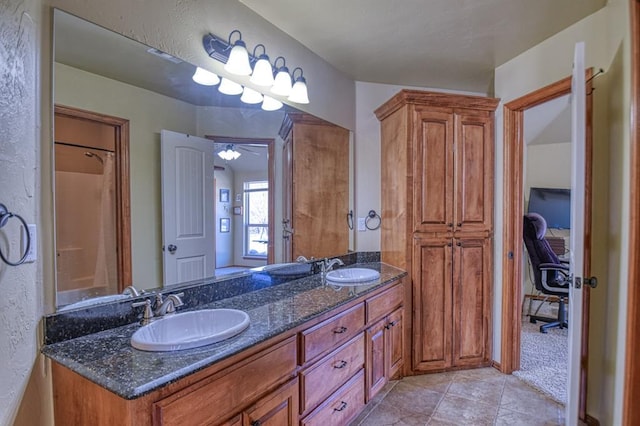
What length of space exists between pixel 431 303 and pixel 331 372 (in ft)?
4.04

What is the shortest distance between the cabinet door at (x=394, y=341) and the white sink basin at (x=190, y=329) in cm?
119

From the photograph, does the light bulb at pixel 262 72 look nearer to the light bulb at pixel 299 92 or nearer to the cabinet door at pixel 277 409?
the light bulb at pixel 299 92

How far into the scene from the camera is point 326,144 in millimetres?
2701

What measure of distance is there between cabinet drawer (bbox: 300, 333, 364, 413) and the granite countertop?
0.86 ft

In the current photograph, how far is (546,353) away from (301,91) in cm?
308

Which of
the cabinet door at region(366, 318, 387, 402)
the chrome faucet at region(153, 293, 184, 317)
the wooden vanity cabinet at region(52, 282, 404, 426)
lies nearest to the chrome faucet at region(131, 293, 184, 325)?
the chrome faucet at region(153, 293, 184, 317)

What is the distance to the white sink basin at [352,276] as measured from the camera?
218cm

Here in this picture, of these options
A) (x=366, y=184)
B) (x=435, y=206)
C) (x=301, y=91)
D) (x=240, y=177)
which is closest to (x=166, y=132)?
A: (x=240, y=177)

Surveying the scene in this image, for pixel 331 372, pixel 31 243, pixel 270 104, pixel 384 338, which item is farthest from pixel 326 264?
pixel 31 243

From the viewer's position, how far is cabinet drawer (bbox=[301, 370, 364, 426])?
5.19 ft

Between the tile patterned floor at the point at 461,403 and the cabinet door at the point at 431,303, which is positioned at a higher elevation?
the cabinet door at the point at 431,303

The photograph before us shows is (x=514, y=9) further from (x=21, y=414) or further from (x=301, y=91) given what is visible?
(x=21, y=414)

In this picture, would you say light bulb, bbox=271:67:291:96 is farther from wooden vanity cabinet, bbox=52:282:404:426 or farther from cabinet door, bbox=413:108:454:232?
wooden vanity cabinet, bbox=52:282:404:426

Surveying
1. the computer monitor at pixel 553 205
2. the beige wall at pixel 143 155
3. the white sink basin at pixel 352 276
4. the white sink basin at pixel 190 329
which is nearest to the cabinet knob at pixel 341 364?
the white sink basin at pixel 352 276
